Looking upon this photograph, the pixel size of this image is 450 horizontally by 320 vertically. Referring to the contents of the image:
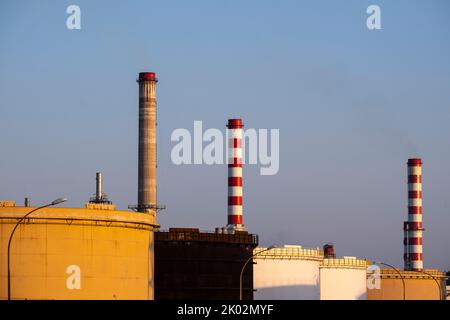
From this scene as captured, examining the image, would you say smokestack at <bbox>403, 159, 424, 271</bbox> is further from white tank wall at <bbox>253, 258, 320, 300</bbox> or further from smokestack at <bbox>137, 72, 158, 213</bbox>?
smokestack at <bbox>137, 72, 158, 213</bbox>

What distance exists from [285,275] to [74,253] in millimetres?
34378

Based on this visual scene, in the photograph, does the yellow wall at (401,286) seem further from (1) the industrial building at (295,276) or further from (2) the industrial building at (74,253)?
(2) the industrial building at (74,253)

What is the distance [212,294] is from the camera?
264 feet

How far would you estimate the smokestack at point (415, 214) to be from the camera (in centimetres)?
12150

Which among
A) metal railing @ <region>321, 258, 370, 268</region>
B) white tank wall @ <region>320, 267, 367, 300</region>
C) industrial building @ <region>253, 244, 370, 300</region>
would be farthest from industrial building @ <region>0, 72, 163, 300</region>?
metal railing @ <region>321, 258, 370, 268</region>

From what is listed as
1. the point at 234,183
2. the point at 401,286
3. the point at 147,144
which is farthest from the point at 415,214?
the point at 147,144

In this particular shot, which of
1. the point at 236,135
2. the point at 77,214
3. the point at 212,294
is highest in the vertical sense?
the point at 236,135

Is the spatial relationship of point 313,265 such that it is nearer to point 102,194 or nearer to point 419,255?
point 102,194

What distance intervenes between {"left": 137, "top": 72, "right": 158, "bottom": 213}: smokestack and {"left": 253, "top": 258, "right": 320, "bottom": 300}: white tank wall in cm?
1185

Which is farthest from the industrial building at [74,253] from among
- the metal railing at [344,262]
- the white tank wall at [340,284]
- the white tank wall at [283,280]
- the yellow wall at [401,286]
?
the yellow wall at [401,286]

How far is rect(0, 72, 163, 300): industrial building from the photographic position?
6184 cm

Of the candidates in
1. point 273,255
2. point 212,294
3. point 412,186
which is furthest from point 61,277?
point 412,186

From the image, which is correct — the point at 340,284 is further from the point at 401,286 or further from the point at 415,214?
the point at 415,214

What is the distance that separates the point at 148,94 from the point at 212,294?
83.8 feet
